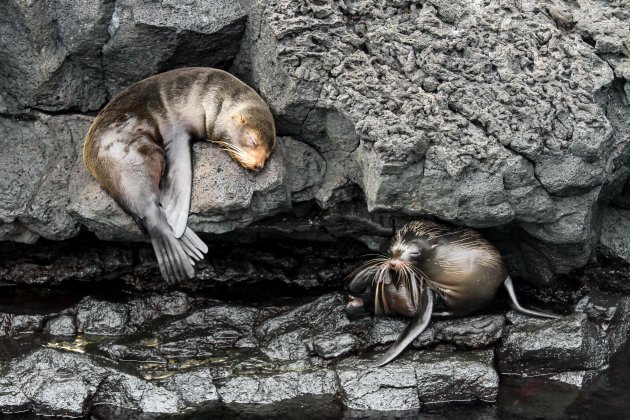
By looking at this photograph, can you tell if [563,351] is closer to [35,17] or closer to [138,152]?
[138,152]

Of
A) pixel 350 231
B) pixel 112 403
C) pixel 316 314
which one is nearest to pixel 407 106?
pixel 350 231

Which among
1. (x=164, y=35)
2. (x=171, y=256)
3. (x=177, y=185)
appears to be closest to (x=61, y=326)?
(x=171, y=256)

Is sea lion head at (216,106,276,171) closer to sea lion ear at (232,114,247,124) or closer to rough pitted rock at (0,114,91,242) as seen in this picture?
sea lion ear at (232,114,247,124)

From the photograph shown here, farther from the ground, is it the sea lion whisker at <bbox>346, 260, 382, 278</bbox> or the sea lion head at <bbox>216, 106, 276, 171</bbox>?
the sea lion head at <bbox>216, 106, 276, 171</bbox>

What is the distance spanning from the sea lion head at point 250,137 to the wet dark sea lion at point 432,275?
3.27 ft

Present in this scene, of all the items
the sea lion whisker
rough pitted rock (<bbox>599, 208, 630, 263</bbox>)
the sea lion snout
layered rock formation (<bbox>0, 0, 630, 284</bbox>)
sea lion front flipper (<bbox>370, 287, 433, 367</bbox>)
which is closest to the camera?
layered rock formation (<bbox>0, 0, 630, 284</bbox>)

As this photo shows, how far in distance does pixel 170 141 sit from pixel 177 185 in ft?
1.12

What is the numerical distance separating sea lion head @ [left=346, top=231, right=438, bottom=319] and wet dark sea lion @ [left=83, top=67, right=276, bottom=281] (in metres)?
0.99

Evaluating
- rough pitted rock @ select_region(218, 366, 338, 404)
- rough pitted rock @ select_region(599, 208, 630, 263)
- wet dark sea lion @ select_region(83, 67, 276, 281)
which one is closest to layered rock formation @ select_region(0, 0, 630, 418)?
rough pitted rock @ select_region(218, 366, 338, 404)

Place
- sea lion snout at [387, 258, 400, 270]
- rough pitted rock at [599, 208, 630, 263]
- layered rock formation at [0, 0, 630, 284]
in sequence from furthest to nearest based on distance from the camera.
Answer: rough pitted rock at [599, 208, 630, 263] → sea lion snout at [387, 258, 400, 270] → layered rock formation at [0, 0, 630, 284]

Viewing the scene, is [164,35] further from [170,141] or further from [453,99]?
[453,99]

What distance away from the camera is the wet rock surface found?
4.85m

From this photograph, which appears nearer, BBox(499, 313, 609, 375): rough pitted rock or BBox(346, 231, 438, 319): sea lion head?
BBox(499, 313, 609, 375): rough pitted rock

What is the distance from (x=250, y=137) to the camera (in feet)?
16.8
